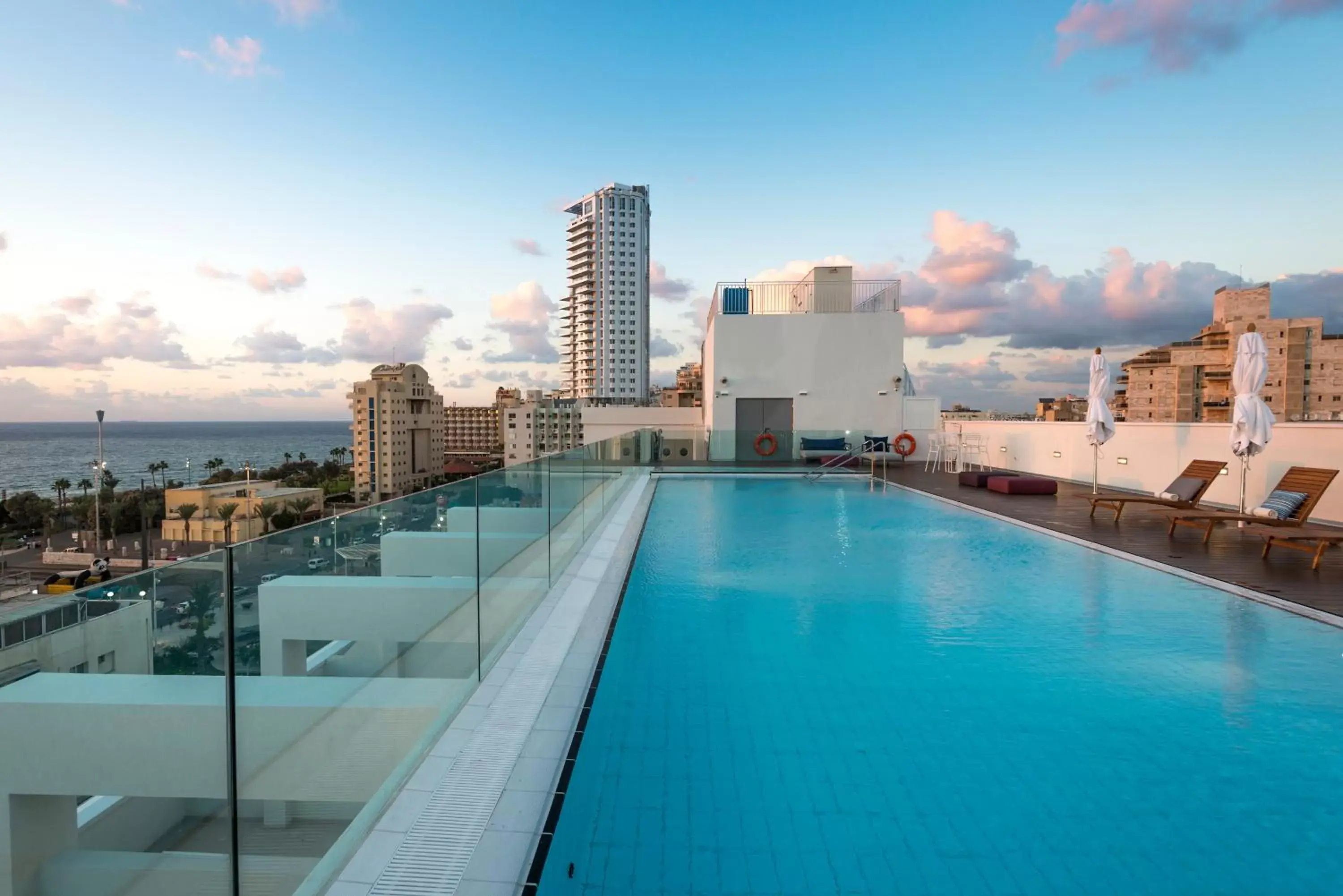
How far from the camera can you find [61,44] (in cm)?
1438

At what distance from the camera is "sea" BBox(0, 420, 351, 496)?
85.7 meters

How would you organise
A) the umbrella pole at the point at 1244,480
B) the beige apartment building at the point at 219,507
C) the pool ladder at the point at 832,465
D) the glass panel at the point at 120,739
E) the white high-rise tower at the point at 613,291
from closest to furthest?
the glass panel at the point at 120,739
the umbrella pole at the point at 1244,480
the pool ladder at the point at 832,465
the beige apartment building at the point at 219,507
the white high-rise tower at the point at 613,291

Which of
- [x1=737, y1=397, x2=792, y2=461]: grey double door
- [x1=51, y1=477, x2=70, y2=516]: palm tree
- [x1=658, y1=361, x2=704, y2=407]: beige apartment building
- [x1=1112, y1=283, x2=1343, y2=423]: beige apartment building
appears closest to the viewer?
[x1=737, y1=397, x2=792, y2=461]: grey double door

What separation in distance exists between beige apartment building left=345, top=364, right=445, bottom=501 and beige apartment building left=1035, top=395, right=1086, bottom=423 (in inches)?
2458

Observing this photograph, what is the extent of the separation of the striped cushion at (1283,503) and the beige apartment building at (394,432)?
7601 centimetres

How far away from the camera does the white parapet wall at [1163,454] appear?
8.46 m

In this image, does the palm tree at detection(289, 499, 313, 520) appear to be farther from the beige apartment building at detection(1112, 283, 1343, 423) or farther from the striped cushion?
the beige apartment building at detection(1112, 283, 1343, 423)

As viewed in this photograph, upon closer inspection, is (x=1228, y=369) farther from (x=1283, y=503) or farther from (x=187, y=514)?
(x=187, y=514)

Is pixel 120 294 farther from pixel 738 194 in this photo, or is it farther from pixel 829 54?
pixel 829 54

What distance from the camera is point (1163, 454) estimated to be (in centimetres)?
1108

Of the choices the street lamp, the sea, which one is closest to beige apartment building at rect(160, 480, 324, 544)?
the street lamp

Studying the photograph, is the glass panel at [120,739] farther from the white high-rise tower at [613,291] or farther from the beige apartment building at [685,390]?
the white high-rise tower at [613,291]

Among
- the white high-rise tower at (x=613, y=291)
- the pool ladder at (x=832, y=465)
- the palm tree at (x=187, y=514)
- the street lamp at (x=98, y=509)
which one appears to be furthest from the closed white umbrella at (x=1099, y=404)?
the white high-rise tower at (x=613, y=291)

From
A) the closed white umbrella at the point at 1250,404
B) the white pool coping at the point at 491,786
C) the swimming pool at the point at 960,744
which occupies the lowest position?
the swimming pool at the point at 960,744
